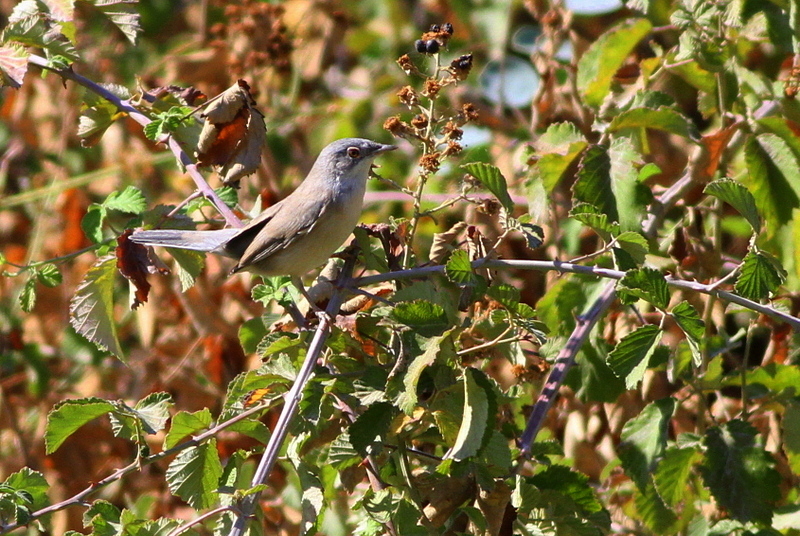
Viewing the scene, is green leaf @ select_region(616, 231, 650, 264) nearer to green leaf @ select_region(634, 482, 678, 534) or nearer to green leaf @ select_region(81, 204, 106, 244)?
green leaf @ select_region(634, 482, 678, 534)

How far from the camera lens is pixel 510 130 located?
5051 millimetres

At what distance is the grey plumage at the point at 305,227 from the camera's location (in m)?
3.06

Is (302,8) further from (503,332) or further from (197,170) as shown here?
(503,332)

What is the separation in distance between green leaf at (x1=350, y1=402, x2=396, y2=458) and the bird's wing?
0.95m

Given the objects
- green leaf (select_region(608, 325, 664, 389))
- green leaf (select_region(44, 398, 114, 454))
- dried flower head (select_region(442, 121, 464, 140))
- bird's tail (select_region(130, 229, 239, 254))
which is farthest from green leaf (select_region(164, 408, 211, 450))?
green leaf (select_region(608, 325, 664, 389))

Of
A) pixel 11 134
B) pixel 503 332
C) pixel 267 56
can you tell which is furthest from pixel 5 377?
pixel 503 332

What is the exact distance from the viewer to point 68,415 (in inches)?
97.7

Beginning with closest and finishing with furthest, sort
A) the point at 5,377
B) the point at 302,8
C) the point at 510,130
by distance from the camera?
the point at 510,130 → the point at 5,377 → the point at 302,8

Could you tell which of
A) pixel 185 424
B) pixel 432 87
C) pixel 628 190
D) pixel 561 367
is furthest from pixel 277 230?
pixel 628 190

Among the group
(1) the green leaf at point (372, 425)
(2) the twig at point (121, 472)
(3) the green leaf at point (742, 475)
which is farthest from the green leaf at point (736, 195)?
(2) the twig at point (121, 472)

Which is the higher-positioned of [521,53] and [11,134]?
[521,53]

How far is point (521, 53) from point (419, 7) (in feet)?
3.81

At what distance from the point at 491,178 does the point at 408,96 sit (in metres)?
0.32

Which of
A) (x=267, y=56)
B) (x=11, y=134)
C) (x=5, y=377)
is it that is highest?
(x=267, y=56)
